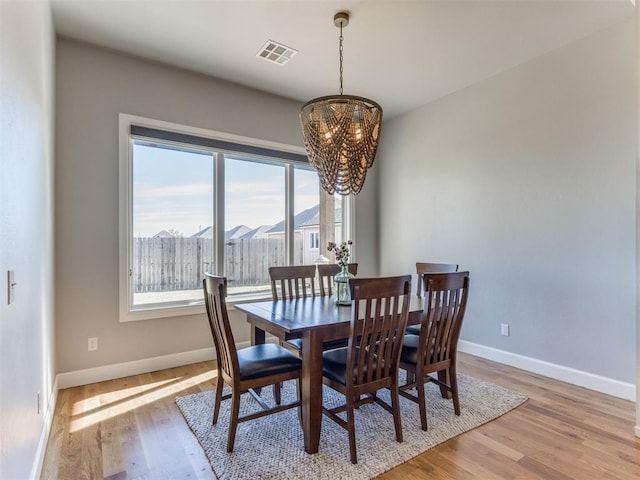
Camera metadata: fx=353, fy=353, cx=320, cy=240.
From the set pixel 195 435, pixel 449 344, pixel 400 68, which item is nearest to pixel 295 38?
pixel 400 68

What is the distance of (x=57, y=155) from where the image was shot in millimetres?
2945

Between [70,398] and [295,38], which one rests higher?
[295,38]

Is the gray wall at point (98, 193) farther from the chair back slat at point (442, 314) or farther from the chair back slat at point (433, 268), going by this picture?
the chair back slat at point (442, 314)

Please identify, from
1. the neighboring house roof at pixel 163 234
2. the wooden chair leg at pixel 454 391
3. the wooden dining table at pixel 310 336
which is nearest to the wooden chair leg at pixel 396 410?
the wooden dining table at pixel 310 336

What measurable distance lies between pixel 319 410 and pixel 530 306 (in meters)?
2.44

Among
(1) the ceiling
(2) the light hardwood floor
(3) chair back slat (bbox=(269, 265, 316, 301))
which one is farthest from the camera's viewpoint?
(3) chair back slat (bbox=(269, 265, 316, 301))

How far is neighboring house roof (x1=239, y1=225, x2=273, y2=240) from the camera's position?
4039 millimetres

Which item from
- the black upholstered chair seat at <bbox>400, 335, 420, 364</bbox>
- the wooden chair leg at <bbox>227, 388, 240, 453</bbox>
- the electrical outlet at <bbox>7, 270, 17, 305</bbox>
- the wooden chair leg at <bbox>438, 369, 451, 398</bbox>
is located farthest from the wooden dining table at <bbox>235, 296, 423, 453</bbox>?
the electrical outlet at <bbox>7, 270, 17, 305</bbox>

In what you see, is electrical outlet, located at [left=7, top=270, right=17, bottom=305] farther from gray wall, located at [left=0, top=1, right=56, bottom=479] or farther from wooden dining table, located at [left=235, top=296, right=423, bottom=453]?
wooden dining table, located at [left=235, top=296, right=423, bottom=453]

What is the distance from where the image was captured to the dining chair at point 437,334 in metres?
2.24

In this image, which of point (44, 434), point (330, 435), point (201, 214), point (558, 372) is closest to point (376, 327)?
point (330, 435)

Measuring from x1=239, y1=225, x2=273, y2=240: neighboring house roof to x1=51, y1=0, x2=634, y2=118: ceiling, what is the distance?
1.60 m

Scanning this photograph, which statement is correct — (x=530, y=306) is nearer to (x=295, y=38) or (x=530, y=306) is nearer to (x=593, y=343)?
(x=593, y=343)

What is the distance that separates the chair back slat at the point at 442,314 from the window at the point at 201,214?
2.19 m
